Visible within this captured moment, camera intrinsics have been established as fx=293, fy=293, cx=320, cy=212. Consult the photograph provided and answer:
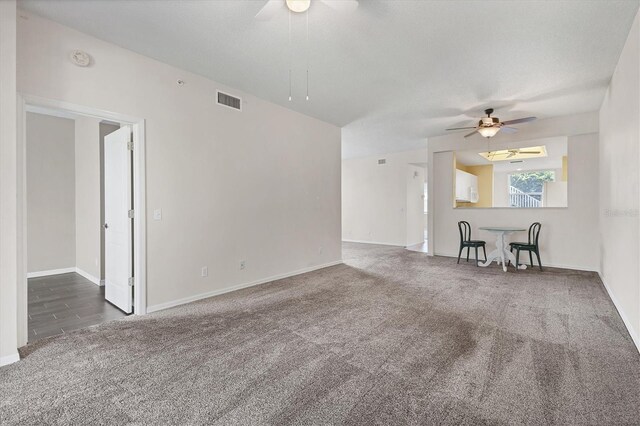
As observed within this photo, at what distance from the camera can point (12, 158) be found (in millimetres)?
2369

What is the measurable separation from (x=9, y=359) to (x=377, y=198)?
8.73m

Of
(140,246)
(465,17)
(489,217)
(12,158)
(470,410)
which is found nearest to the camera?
(470,410)

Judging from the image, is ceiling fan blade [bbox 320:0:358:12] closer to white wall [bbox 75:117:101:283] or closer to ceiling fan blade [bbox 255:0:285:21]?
ceiling fan blade [bbox 255:0:285:21]

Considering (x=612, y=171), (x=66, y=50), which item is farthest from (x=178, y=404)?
(x=612, y=171)

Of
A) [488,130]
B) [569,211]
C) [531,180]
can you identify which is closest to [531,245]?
[569,211]

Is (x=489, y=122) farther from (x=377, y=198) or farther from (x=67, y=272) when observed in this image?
(x=67, y=272)

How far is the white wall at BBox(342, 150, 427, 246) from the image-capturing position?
9109 mm

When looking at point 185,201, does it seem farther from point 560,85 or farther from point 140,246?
point 560,85

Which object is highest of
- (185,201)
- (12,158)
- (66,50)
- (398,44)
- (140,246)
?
(398,44)

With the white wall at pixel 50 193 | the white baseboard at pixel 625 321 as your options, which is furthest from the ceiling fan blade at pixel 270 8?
the white wall at pixel 50 193

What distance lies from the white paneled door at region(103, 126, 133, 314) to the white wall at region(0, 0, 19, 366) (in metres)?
1.12

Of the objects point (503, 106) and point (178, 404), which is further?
point (503, 106)

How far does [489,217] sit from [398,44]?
4.90 metres

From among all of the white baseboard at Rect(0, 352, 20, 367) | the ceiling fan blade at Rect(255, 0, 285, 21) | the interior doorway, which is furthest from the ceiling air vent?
the interior doorway
